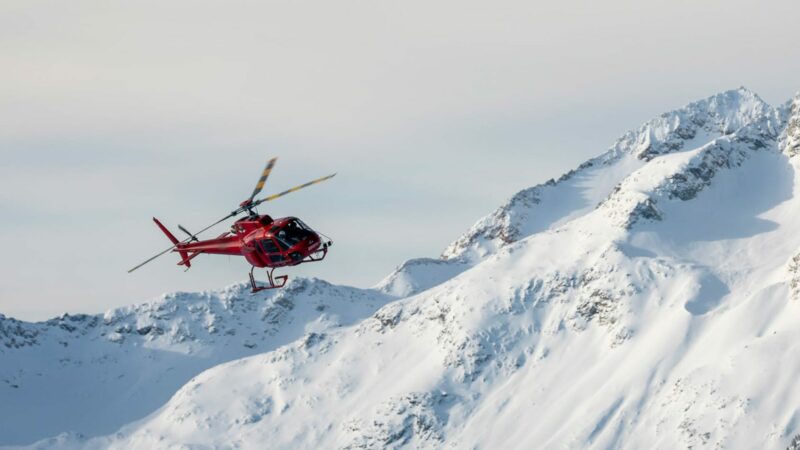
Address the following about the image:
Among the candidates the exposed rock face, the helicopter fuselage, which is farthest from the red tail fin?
the exposed rock face

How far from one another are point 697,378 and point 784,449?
2220 centimetres

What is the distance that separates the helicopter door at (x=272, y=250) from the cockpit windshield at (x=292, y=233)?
681 mm

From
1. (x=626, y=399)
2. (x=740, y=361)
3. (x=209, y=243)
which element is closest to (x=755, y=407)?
(x=740, y=361)

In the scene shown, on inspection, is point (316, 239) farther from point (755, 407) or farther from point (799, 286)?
point (799, 286)

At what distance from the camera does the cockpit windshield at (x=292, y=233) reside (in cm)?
7812

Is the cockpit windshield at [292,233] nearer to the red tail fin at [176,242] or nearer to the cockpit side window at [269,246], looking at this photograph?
the cockpit side window at [269,246]

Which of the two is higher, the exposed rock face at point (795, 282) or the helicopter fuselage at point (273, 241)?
the helicopter fuselage at point (273, 241)

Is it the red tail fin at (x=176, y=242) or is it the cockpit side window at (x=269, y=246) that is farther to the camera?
the red tail fin at (x=176, y=242)

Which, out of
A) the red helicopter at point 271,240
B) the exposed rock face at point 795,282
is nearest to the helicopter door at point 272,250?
the red helicopter at point 271,240

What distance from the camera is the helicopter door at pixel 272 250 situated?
78.6 m

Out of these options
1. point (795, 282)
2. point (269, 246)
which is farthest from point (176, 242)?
point (795, 282)

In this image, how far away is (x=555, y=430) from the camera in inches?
7682

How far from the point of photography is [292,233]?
78375 mm

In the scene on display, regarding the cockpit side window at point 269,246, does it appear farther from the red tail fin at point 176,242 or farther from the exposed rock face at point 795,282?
the exposed rock face at point 795,282
